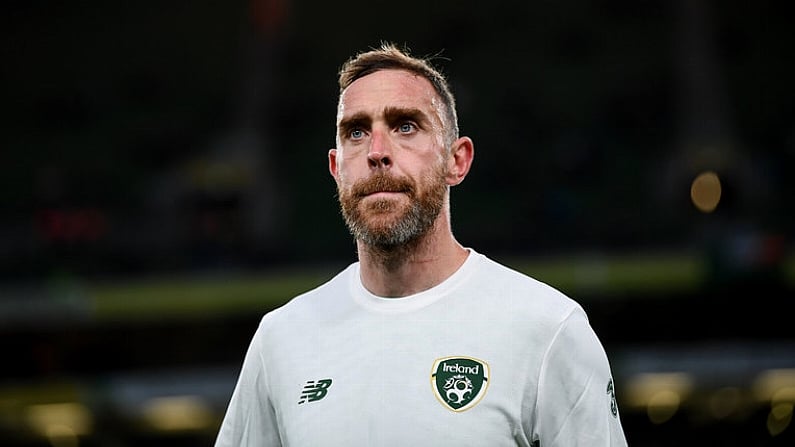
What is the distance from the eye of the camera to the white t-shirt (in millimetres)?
2414

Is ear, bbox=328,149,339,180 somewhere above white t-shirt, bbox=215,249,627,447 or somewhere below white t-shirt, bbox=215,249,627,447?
above

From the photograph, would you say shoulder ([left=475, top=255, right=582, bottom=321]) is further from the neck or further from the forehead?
the forehead

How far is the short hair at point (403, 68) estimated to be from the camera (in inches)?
107

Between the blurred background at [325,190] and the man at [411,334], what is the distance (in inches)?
279

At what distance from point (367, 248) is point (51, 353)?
9270 millimetres

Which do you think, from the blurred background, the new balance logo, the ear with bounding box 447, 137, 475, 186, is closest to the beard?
A: the ear with bounding box 447, 137, 475, 186

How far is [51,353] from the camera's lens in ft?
36.9

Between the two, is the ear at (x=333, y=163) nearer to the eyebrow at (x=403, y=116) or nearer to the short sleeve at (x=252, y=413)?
the eyebrow at (x=403, y=116)

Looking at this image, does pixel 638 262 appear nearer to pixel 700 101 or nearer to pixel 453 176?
pixel 700 101

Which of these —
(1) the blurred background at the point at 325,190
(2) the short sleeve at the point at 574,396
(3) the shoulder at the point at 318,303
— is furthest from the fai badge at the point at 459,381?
(1) the blurred background at the point at 325,190

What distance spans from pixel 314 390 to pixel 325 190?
532 inches

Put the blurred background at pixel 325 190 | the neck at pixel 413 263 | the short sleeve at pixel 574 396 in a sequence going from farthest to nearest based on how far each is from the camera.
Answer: the blurred background at pixel 325 190, the neck at pixel 413 263, the short sleeve at pixel 574 396

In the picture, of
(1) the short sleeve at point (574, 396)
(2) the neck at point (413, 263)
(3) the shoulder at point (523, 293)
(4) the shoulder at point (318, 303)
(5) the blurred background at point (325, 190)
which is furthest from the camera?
(5) the blurred background at point (325, 190)

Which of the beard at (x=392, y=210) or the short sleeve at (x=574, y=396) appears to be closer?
the short sleeve at (x=574, y=396)
